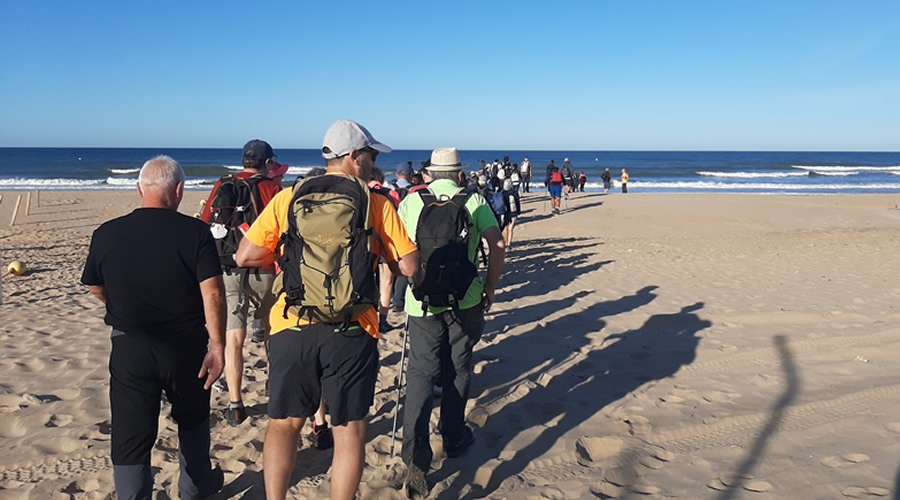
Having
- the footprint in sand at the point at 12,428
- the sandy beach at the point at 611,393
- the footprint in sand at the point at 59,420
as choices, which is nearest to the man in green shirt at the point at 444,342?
the sandy beach at the point at 611,393

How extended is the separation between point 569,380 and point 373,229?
3.11 meters

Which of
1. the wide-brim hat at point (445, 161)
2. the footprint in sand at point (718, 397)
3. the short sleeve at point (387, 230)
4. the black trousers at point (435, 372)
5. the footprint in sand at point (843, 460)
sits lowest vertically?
the footprint in sand at point (718, 397)

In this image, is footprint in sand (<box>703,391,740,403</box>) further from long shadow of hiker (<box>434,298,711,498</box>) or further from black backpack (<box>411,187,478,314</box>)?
black backpack (<box>411,187,478,314</box>)

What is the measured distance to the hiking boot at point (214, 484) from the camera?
10.3 feet

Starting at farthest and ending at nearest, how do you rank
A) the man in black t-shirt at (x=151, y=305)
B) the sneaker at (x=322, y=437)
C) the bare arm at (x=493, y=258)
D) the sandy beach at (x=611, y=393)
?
the sneaker at (x=322, y=437)
the bare arm at (x=493, y=258)
the sandy beach at (x=611, y=393)
the man in black t-shirt at (x=151, y=305)

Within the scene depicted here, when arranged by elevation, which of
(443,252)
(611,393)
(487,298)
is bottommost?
(611,393)

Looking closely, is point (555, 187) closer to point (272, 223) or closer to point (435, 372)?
point (435, 372)

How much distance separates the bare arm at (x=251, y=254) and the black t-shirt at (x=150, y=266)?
10 cm

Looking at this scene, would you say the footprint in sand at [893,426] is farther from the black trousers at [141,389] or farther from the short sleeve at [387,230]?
the black trousers at [141,389]

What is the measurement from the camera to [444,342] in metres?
3.57

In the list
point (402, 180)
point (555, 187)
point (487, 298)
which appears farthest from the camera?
point (555, 187)

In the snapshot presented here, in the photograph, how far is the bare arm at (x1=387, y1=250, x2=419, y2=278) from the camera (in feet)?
9.01

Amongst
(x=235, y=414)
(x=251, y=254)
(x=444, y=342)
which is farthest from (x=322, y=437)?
(x=251, y=254)

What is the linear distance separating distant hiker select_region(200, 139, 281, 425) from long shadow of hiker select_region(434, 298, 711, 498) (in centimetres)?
152
